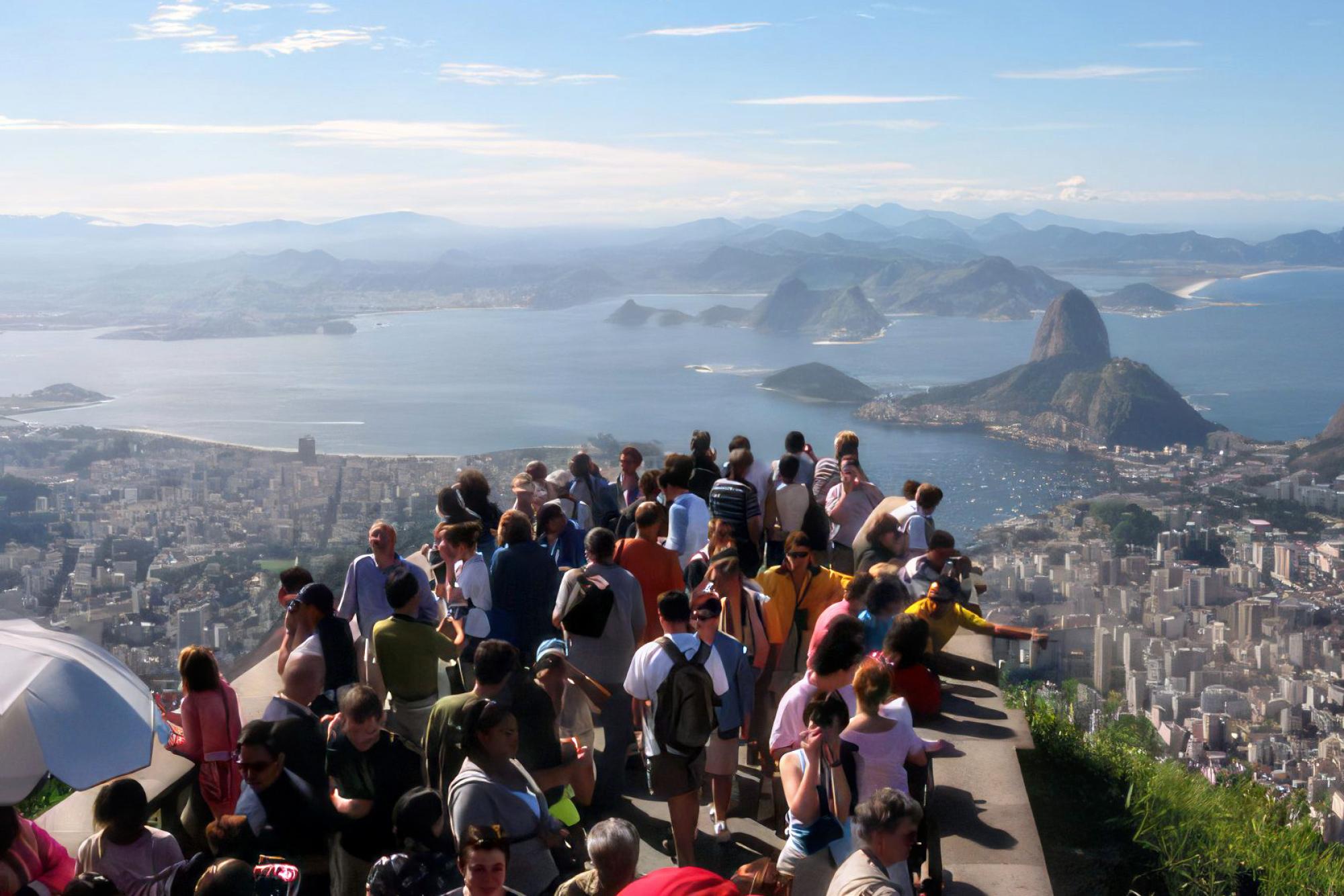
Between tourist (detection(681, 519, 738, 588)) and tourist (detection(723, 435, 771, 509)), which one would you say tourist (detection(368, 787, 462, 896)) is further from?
tourist (detection(723, 435, 771, 509))

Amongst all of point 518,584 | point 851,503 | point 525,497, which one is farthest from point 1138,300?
point 518,584

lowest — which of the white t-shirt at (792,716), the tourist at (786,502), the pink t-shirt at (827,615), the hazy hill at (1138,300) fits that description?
the white t-shirt at (792,716)

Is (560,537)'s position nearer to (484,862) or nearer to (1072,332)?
(484,862)

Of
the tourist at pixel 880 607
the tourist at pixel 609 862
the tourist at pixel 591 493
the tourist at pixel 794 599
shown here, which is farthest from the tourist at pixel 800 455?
the tourist at pixel 609 862

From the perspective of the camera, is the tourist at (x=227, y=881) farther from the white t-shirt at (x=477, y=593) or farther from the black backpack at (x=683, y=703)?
the white t-shirt at (x=477, y=593)

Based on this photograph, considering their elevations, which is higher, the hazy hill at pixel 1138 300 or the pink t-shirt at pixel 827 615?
the hazy hill at pixel 1138 300

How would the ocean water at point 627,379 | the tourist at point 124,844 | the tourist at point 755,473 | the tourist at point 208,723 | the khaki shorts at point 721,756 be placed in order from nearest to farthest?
the tourist at point 124,844, the tourist at point 208,723, the khaki shorts at point 721,756, the tourist at point 755,473, the ocean water at point 627,379

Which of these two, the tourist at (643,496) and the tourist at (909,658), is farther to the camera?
the tourist at (643,496)
